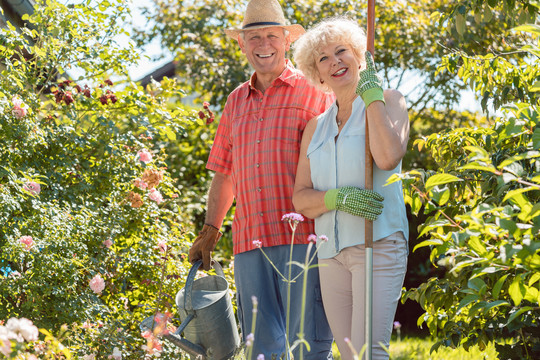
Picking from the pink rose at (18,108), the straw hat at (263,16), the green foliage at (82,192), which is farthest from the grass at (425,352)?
the pink rose at (18,108)

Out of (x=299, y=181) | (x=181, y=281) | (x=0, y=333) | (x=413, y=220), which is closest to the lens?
(x=0, y=333)

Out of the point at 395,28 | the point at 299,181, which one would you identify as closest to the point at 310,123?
the point at 299,181

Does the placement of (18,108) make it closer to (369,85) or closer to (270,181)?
(270,181)

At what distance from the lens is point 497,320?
104 inches

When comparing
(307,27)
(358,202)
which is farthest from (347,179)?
(307,27)

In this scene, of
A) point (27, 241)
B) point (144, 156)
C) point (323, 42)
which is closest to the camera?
point (323, 42)

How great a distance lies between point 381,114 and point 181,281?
2.16 meters

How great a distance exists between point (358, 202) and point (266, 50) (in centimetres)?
95

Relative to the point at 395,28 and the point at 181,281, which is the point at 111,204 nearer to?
the point at 181,281

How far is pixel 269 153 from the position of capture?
109 inches

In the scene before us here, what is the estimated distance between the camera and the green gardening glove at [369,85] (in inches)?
89.2

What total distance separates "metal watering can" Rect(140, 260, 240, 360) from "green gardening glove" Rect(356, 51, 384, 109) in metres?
1.05

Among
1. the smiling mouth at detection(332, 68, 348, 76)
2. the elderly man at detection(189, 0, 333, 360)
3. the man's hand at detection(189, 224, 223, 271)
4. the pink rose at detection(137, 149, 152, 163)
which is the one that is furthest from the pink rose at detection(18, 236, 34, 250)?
the smiling mouth at detection(332, 68, 348, 76)

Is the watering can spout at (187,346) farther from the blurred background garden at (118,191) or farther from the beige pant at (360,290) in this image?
the beige pant at (360,290)
